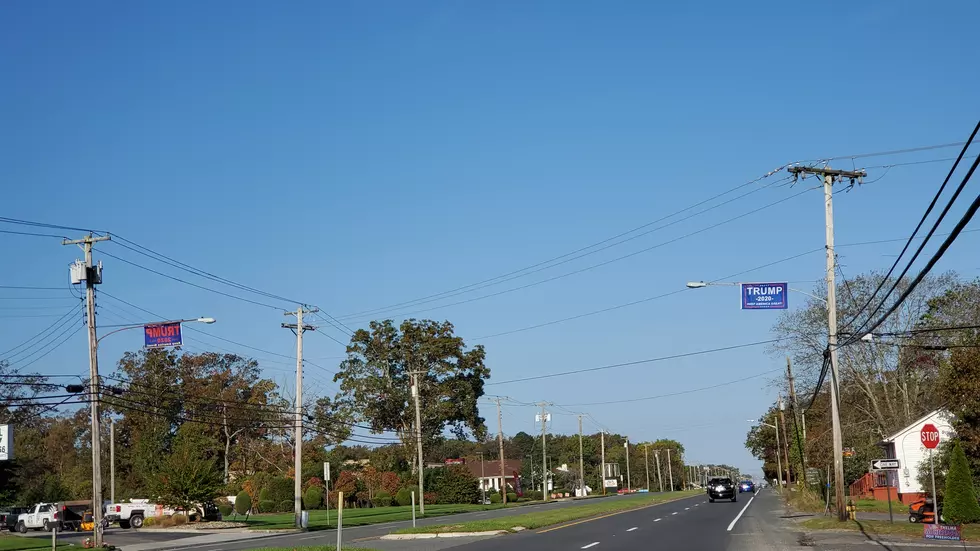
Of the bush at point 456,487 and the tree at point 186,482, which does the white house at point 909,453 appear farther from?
the bush at point 456,487

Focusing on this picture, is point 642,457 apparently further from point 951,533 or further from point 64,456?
point 951,533

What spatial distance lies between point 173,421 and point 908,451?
69009 millimetres

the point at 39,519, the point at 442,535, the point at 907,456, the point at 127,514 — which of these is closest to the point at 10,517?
the point at 39,519

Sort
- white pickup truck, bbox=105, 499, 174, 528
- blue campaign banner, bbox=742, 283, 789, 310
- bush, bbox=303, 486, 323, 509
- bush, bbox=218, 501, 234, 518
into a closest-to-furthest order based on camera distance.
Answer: blue campaign banner, bbox=742, 283, 789, 310 < white pickup truck, bbox=105, 499, 174, 528 < bush, bbox=218, 501, 234, 518 < bush, bbox=303, 486, 323, 509

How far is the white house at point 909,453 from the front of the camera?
5172cm

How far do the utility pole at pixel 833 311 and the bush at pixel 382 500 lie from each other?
5368cm

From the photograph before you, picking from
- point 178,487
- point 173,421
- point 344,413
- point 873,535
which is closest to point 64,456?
point 173,421

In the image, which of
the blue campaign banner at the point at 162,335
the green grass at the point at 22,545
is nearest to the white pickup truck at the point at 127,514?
the green grass at the point at 22,545

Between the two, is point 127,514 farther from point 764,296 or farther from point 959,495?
point 959,495

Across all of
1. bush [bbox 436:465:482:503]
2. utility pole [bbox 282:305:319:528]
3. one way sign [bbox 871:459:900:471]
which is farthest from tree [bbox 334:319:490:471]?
one way sign [bbox 871:459:900:471]

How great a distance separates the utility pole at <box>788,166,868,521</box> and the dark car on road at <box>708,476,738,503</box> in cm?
3874

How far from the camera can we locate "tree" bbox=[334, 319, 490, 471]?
84.1 metres

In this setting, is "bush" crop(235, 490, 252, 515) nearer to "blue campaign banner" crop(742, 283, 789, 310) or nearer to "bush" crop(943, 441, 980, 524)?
"blue campaign banner" crop(742, 283, 789, 310)

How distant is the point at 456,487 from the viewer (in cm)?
8825
